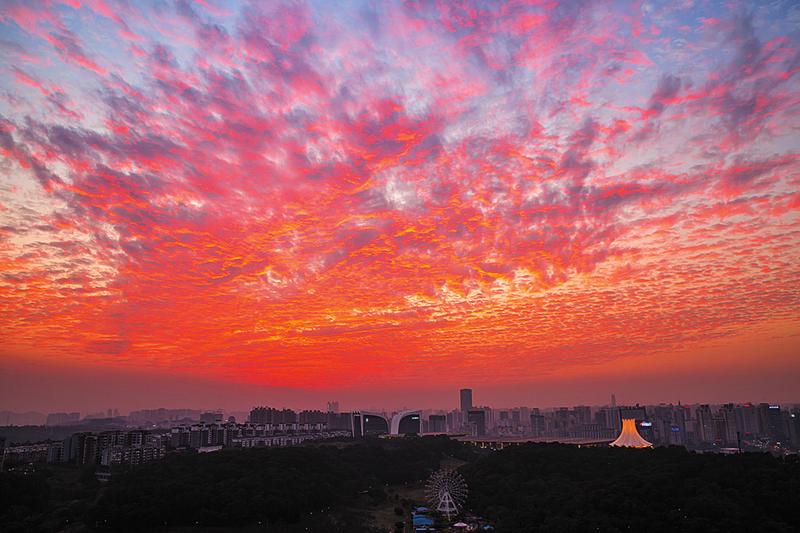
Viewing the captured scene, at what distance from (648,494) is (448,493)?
19.4m

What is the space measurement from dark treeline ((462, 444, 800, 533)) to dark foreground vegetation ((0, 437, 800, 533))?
95mm

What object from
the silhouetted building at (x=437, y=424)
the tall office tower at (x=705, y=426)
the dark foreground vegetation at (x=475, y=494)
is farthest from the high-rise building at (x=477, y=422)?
the dark foreground vegetation at (x=475, y=494)

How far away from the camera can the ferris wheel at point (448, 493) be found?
5312 centimetres

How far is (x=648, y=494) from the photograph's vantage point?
4150cm

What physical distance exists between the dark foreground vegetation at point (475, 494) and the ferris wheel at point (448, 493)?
4.99 feet

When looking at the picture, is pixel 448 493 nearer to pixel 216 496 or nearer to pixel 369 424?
pixel 216 496

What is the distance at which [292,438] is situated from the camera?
11488cm

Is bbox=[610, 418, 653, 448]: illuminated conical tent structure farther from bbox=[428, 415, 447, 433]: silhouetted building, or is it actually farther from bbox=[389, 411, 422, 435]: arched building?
bbox=[428, 415, 447, 433]: silhouetted building

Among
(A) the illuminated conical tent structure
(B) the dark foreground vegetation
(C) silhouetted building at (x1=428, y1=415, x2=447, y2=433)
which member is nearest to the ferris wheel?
(B) the dark foreground vegetation

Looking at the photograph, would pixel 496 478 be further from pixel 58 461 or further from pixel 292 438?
pixel 58 461

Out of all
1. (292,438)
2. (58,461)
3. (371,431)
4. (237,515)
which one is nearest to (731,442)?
(371,431)

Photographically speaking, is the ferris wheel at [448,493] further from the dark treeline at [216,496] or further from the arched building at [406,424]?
the arched building at [406,424]

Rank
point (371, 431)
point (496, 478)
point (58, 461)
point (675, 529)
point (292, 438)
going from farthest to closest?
point (371, 431)
point (292, 438)
point (58, 461)
point (496, 478)
point (675, 529)

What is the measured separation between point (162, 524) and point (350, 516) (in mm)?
17993
